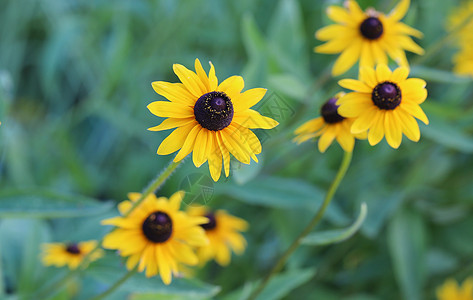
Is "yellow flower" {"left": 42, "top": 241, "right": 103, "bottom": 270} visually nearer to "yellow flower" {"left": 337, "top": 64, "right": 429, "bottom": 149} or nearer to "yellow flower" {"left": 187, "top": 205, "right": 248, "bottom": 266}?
"yellow flower" {"left": 187, "top": 205, "right": 248, "bottom": 266}

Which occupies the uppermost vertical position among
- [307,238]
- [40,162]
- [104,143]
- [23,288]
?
[307,238]

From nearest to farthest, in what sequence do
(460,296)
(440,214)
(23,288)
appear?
(23,288), (460,296), (440,214)

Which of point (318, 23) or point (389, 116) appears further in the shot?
point (318, 23)

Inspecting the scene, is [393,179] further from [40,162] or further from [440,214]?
[40,162]

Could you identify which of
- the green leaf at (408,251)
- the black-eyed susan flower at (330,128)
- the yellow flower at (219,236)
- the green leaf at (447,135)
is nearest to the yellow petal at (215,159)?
the black-eyed susan flower at (330,128)

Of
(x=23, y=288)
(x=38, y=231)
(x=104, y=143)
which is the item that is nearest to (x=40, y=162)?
(x=104, y=143)

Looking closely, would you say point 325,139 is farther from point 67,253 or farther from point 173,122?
point 67,253

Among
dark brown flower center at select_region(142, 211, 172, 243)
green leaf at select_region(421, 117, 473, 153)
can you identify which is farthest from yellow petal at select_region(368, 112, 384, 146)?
green leaf at select_region(421, 117, 473, 153)

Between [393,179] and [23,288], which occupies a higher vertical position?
[393,179]
